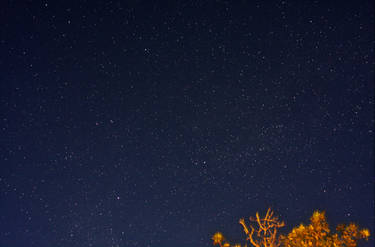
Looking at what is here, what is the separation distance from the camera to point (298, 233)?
11.2 meters

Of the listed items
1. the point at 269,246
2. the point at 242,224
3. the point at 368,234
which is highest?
the point at 242,224

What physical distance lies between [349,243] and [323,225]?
97 cm

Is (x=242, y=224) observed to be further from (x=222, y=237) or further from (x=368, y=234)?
(x=368, y=234)

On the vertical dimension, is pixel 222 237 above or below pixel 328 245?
above

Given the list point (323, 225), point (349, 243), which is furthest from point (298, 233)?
point (349, 243)

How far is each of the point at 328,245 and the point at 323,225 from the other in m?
0.58

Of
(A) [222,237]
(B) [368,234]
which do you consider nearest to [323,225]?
(B) [368,234]

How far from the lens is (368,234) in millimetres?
10898

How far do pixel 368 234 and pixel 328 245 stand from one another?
1201mm

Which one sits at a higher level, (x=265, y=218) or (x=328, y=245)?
(x=265, y=218)

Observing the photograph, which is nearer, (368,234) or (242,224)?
(368,234)

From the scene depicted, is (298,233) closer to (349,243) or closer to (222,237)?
(349,243)

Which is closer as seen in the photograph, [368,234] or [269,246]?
[368,234]

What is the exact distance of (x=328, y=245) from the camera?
36.0 ft
